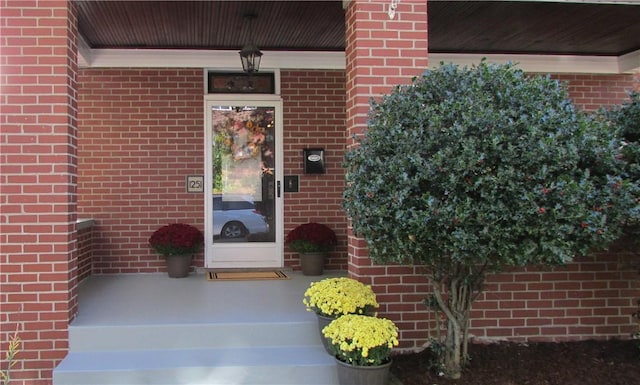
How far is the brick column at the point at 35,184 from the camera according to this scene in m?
4.17

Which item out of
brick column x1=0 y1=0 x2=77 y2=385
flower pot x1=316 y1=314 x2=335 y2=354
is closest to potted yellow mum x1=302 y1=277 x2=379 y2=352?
flower pot x1=316 y1=314 x2=335 y2=354

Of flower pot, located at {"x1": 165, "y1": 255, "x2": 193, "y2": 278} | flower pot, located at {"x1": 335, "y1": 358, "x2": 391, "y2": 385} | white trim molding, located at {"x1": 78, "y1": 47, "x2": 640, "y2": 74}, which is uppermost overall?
→ white trim molding, located at {"x1": 78, "y1": 47, "x2": 640, "y2": 74}

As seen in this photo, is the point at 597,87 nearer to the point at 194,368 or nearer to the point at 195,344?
the point at 195,344

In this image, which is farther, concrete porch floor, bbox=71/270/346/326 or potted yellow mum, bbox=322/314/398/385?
concrete porch floor, bbox=71/270/346/326

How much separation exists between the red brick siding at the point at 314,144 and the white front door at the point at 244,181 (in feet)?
0.48

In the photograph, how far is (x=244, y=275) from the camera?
658cm

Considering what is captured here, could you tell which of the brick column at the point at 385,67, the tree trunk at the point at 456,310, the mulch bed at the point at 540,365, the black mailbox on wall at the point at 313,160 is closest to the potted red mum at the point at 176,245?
the black mailbox on wall at the point at 313,160

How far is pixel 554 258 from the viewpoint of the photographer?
340 centimetres

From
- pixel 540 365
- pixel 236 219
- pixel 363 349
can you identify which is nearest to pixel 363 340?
pixel 363 349

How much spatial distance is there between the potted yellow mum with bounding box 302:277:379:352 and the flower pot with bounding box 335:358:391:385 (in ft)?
1.53

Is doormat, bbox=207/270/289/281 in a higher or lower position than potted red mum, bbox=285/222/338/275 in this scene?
lower

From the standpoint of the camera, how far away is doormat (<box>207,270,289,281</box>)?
6.37 m

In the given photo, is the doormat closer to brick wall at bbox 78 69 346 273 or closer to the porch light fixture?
brick wall at bbox 78 69 346 273

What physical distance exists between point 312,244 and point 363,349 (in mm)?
3058
